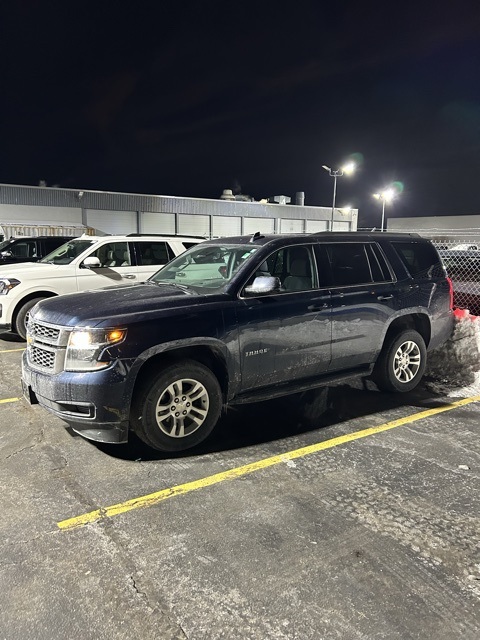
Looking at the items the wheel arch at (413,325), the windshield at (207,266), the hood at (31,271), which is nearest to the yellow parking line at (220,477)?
the wheel arch at (413,325)

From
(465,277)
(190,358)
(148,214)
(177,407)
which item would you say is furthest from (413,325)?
(148,214)

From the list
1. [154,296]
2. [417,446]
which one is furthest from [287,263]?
[417,446]

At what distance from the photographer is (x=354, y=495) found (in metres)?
3.48

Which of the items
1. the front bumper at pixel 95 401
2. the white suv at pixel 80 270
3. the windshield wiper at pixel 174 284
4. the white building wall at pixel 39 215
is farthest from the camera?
the white building wall at pixel 39 215

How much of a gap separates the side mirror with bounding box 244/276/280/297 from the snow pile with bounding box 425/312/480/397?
2.86 metres

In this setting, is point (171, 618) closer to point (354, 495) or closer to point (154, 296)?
point (354, 495)

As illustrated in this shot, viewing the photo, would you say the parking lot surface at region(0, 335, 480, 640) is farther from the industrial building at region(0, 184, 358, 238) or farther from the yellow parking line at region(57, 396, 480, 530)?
the industrial building at region(0, 184, 358, 238)

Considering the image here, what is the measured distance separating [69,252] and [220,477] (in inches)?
272

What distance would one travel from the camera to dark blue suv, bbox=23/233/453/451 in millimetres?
3834

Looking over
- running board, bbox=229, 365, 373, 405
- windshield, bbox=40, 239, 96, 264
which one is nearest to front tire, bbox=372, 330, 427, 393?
running board, bbox=229, 365, 373, 405

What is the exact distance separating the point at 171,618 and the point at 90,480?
5.23ft

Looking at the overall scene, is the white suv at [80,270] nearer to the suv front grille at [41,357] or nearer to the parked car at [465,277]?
the suv front grille at [41,357]

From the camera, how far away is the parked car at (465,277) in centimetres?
823

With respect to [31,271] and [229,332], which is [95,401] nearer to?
[229,332]
